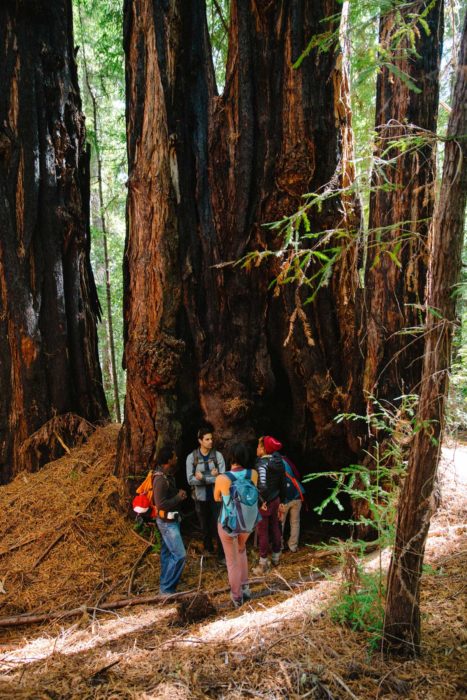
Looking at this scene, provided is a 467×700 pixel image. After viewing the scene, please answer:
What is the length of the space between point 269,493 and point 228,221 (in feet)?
11.4

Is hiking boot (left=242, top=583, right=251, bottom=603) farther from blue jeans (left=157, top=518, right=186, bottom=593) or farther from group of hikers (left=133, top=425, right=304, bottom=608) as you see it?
blue jeans (left=157, top=518, right=186, bottom=593)

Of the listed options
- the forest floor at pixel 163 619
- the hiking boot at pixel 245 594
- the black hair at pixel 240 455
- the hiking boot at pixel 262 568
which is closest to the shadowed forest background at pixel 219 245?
the forest floor at pixel 163 619

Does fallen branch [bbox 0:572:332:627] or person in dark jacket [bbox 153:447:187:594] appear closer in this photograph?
fallen branch [bbox 0:572:332:627]

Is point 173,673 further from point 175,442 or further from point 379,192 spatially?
point 379,192

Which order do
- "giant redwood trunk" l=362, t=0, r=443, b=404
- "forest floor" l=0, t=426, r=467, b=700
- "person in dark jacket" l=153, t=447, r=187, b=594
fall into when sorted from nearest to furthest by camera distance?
1. "forest floor" l=0, t=426, r=467, b=700
2. "giant redwood trunk" l=362, t=0, r=443, b=404
3. "person in dark jacket" l=153, t=447, r=187, b=594

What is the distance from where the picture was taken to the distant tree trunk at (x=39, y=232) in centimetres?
691

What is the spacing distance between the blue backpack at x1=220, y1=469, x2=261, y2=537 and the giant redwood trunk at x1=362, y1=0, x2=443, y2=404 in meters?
1.81

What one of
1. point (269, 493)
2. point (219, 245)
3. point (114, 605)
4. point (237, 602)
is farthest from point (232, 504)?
point (219, 245)

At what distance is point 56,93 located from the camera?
741cm

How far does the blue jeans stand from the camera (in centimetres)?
504

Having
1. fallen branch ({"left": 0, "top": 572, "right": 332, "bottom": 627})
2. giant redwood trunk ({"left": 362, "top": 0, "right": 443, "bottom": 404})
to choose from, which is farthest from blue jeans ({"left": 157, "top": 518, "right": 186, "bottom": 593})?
giant redwood trunk ({"left": 362, "top": 0, "right": 443, "bottom": 404})

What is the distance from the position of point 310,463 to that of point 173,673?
14.8ft

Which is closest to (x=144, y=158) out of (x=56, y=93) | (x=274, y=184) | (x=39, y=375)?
(x=274, y=184)

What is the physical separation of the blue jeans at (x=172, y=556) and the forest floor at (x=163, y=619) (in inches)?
10.3
